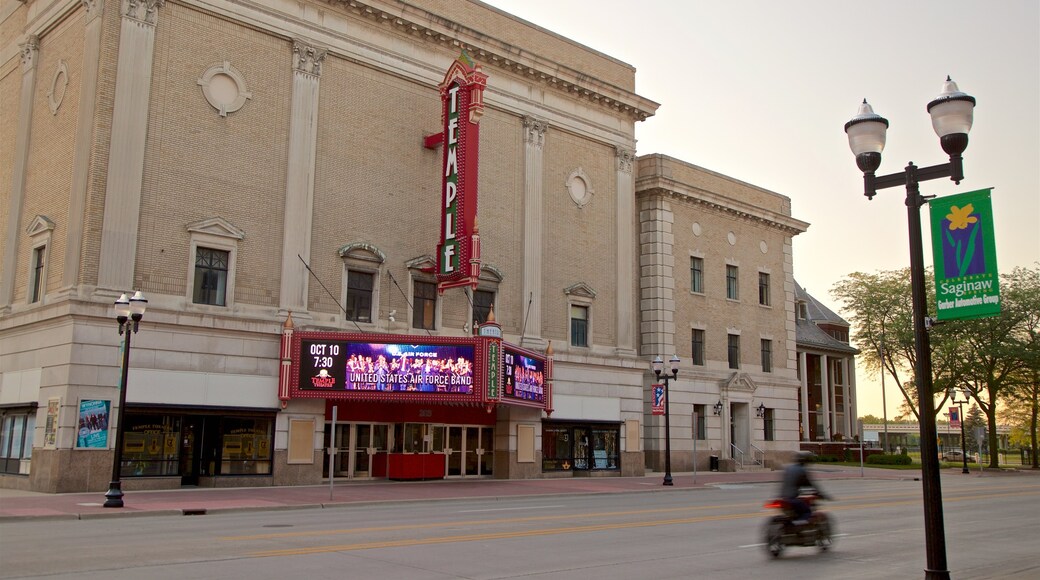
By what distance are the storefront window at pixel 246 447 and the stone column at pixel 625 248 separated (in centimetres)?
1815

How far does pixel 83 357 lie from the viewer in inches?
1040

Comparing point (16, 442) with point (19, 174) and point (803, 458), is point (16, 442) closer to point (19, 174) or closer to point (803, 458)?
point (19, 174)

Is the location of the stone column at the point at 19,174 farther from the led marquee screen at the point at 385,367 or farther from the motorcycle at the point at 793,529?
the motorcycle at the point at 793,529

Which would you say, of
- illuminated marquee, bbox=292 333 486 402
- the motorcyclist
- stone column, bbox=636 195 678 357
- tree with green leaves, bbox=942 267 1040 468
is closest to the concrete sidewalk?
illuminated marquee, bbox=292 333 486 402

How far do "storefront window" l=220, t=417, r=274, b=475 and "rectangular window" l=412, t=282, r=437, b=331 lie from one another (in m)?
7.22

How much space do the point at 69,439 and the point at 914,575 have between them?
896 inches

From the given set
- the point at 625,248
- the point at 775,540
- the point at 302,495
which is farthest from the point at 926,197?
the point at 625,248

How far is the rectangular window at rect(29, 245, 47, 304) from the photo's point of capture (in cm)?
2936

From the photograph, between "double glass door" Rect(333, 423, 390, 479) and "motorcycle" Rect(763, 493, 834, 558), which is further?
"double glass door" Rect(333, 423, 390, 479)

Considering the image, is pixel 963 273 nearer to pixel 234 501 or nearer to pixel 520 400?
pixel 234 501

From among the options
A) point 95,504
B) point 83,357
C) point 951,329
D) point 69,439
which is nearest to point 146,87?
point 83,357

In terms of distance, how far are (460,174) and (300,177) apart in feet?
19.4

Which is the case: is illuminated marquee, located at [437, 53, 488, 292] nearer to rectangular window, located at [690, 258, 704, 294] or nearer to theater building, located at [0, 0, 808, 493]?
theater building, located at [0, 0, 808, 493]

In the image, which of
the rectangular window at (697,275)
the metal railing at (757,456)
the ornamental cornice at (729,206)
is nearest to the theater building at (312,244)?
the ornamental cornice at (729,206)
